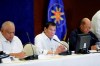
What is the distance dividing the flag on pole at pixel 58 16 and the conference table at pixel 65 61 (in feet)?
6.90

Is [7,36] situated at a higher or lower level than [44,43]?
higher

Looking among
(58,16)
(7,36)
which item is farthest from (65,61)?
(58,16)

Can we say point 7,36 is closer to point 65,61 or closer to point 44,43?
point 44,43

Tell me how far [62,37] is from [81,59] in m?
2.37

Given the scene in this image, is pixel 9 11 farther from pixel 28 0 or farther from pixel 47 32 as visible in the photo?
pixel 47 32

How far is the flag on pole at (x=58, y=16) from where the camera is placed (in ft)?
17.0

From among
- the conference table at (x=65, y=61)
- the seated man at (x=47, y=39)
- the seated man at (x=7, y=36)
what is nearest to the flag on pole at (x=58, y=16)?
the seated man at (x=47, y=39)

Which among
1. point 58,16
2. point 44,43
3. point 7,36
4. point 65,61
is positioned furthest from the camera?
point 58,16

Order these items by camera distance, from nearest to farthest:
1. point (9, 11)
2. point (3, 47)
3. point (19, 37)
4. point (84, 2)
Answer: point (3, 47) → point (9, 11) → point (19, 37) → point (84, 2)

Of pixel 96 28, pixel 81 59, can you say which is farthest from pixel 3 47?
pixel 96 28

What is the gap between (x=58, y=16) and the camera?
531 cm

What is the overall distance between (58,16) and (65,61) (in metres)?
2.49

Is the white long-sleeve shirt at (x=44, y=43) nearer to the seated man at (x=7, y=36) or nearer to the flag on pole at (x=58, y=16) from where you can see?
the seated man at (x=7, y=36)

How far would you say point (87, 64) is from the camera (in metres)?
3.10
